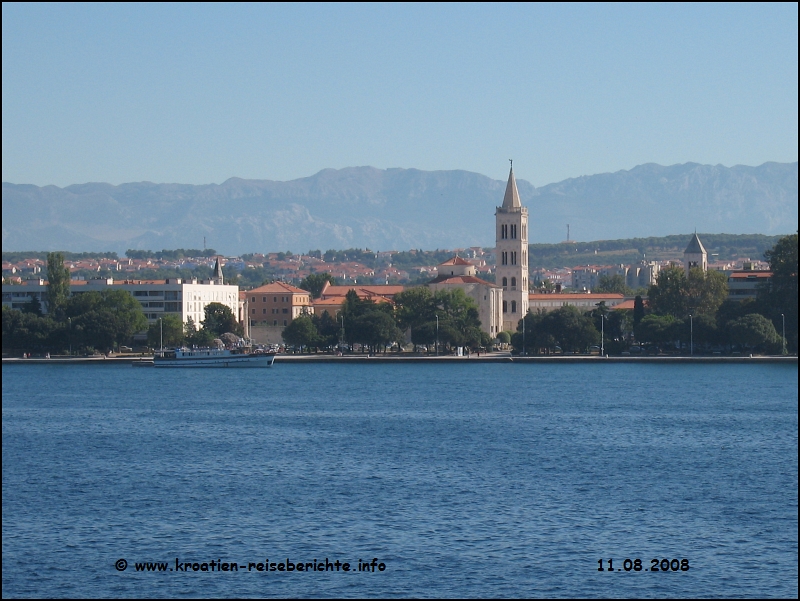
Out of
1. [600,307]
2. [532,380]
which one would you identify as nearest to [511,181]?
[600,307]

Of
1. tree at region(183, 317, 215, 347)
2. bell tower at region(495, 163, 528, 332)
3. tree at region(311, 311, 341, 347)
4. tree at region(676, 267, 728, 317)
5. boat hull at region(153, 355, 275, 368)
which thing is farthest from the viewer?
bell tower at region(495, 163, 528, 332)

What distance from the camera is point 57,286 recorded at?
80.0 metres

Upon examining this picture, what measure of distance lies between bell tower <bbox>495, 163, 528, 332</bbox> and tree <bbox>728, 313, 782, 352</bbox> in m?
24.6

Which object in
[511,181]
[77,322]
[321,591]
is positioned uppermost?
[511,181]

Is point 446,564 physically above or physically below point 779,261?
below

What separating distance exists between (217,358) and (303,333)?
8.06 meters

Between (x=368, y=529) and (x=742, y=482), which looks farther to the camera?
(x=742, y=482)

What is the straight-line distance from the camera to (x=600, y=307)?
8119 cm

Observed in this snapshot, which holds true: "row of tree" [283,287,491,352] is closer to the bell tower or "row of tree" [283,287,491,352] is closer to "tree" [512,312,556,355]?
"tree" [512,312,556,355]

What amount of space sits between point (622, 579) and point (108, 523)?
9.00 metres

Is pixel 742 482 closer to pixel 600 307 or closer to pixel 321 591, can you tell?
pixel 321 591

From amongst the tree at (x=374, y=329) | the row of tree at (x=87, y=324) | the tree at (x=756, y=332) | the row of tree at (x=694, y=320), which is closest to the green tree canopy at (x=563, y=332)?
the row of tree at (x=694, y=320)

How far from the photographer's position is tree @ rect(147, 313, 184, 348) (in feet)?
264

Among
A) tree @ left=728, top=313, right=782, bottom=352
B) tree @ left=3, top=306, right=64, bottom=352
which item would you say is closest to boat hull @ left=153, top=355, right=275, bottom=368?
tree @ left=3, top=306, right=64, bottom=352
